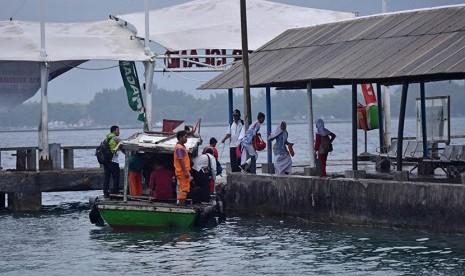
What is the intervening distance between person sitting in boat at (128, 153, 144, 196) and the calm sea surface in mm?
1081

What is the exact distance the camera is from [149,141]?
29016 millimetres

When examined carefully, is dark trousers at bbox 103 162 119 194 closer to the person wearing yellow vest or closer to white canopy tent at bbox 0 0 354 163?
white canopy tent at bbox 0 0 354 163

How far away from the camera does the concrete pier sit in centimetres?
2558

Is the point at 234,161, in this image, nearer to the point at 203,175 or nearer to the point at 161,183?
the point at 203,175

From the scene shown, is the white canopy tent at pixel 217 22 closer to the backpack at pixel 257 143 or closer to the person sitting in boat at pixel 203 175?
the backpack at pixel 257 143

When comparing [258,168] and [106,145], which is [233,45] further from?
[106,145]

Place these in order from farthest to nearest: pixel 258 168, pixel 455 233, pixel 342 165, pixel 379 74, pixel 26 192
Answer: pixel 342 165 < pixel 258 168 < pixel 26 192 < pixel 379 74 < pixel 455 233

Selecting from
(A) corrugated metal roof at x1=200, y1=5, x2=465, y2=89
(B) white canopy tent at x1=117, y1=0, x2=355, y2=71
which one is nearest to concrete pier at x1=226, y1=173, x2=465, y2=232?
(A) corrugated metal roof at x1=200, y1=5, x2=465, y2=89

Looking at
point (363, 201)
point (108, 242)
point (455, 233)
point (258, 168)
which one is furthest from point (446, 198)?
point (258, 168)

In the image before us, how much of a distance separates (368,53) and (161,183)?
18.2 ft

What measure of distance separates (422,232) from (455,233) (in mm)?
1031

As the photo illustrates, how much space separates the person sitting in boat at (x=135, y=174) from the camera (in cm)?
2945

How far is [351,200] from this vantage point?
28281mm

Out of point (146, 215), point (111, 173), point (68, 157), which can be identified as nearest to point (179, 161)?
point (146, 215)
